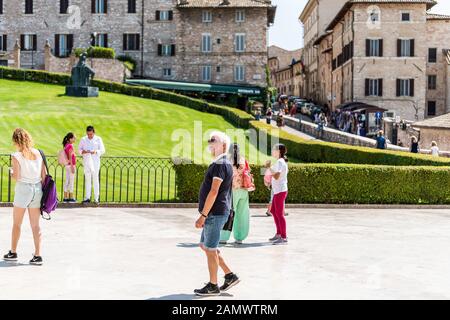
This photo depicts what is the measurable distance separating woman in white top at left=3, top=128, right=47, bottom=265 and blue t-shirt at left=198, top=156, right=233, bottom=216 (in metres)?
3.00

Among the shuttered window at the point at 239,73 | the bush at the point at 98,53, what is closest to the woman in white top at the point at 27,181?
the bush at the point at 98,53

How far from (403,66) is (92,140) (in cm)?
4411

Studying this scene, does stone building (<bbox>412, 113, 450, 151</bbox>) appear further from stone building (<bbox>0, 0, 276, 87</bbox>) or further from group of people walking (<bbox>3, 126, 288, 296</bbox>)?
group of people walking (<bbox>3, 126, 288, 296</bbox>)

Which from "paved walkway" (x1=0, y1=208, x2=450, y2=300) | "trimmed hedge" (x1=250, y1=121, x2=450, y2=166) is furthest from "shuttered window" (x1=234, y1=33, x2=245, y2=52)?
"paved walkway" (x1=0, y1=208, x2=450, y2=300)

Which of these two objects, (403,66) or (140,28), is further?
(140,28)

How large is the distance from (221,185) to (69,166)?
10.0 m

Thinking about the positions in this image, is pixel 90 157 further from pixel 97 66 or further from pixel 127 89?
pixel 97 66

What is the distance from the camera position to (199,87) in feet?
211

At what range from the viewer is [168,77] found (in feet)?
225

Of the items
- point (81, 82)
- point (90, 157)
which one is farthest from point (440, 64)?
point (90, 157)

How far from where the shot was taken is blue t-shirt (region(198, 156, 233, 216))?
342 inches

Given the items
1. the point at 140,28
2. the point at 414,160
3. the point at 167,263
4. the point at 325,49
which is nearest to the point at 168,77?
the point at 140,28

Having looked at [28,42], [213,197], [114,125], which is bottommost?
[213,197]
